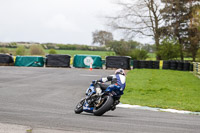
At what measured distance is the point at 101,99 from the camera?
10609 millimetres

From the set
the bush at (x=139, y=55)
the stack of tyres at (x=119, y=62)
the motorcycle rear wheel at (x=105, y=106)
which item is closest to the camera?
the motorcycle rear wheel at (x=105, y=106)

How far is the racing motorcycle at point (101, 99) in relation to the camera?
10414mm

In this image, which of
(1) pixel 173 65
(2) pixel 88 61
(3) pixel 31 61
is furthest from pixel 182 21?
(3) pixel 31 61

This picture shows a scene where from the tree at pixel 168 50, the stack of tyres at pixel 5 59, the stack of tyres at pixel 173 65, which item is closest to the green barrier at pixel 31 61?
the stack of tyres at pixel 5 59

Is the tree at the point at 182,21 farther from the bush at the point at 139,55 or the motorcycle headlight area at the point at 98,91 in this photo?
the motorcycle headlight area at the point at 98,91

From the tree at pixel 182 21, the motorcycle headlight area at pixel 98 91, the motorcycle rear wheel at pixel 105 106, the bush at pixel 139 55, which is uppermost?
the tree at pixel 182 21

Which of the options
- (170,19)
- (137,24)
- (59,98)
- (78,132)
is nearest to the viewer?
(78,132)

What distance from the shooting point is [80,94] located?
1759 cm

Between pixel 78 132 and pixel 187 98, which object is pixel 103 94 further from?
pixel 187 98

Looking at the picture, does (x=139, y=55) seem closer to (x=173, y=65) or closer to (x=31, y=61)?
(x=173, y=65)

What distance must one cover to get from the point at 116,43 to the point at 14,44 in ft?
105

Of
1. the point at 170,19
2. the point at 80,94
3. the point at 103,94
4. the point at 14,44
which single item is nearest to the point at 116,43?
the point at 170,19

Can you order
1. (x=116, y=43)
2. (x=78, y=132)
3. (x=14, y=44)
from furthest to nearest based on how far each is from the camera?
(x=14, y=44)
(x=116, y=43)
(x=78, y=132)

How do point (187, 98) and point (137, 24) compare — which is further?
point (137, 24)
